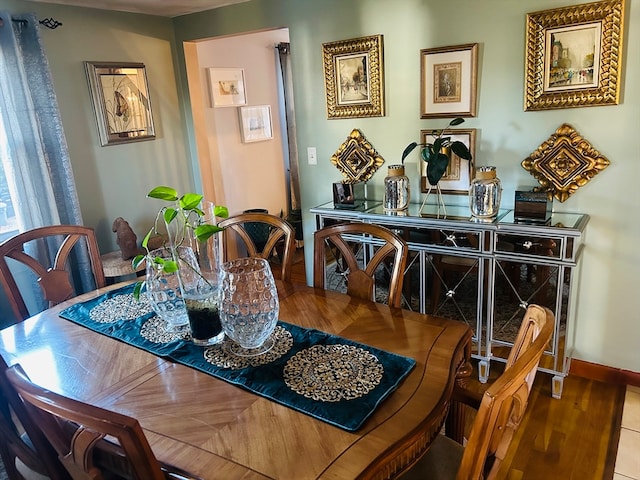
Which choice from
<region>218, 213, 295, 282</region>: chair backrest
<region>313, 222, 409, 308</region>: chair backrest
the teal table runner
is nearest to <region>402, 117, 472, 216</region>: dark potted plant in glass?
<region>313, 222, 409, 308</region>: chair backrest

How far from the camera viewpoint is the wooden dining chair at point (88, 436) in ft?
2.72

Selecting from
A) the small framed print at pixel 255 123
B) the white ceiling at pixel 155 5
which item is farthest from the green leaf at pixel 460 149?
the small framed print at pixel 255 123

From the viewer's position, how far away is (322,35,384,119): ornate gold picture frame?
282 cm

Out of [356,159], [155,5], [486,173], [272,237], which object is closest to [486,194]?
[486,173]

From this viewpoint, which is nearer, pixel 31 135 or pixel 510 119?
pixel 510 119

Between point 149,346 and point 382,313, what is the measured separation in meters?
0.78

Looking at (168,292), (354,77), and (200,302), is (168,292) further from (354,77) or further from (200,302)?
(354,77)

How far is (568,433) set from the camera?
2148 millimetres

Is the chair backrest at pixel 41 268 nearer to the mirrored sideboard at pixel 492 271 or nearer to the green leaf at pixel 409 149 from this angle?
the mirrored sideboard at pixel 492 271

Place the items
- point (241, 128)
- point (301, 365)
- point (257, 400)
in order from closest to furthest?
1. point (257, 400)
2. point (301, 365)
3. point (241, 128)

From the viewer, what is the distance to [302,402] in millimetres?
1167

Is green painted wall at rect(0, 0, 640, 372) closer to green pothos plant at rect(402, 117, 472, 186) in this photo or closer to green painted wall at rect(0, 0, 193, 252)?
green painted wall at rect(0, 0, 193, 252)

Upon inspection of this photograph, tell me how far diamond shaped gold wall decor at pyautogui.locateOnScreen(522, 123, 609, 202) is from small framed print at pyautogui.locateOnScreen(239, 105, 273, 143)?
2.70 m

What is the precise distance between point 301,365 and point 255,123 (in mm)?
3591
